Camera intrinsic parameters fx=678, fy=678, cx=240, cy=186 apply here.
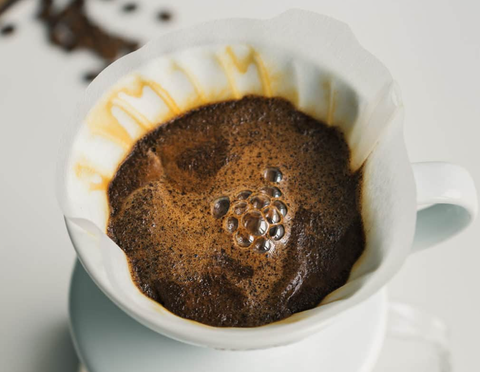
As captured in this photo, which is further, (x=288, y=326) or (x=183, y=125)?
(x=183, y=125)

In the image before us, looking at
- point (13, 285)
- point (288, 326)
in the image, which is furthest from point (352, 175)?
point (13, 285)

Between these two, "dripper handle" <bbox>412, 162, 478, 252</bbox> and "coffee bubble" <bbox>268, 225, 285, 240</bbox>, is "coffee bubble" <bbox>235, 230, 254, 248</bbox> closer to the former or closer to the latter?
"coffee bubble" <bbox>268, 225, 285, 240</bbox>

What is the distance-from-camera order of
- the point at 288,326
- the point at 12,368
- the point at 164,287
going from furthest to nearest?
the point at 12,368
the point at 164,287
the point at 288,326

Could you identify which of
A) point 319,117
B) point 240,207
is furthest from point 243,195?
point 319,117

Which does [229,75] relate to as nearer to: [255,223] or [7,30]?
[255,223]

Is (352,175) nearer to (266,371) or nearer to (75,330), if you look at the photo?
(266,371)

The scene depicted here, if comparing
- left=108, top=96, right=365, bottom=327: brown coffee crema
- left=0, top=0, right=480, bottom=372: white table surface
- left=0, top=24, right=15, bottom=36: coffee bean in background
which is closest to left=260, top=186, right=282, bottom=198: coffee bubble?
left=108, top=96, right=365, bottom=327: brown coffee crema
